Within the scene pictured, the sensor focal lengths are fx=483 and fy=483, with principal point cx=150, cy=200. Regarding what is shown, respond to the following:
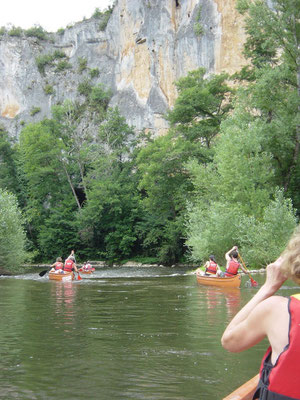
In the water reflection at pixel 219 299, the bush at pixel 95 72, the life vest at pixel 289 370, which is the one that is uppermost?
the bush at pixel 95 72

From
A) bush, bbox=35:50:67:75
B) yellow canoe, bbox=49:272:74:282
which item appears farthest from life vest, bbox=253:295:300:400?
bush, bbox=35:50:67:75

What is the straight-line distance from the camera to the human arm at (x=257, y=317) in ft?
6.65

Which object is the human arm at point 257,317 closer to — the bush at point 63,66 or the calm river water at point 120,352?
the calm river water at point 120,352

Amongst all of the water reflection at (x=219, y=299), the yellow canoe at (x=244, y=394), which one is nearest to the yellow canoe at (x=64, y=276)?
the water reflection at (x=219, y=299)

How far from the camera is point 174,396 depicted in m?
4.54

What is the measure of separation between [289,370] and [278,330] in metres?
0.16

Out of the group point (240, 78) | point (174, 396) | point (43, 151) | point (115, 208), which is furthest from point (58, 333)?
point (43, 151)

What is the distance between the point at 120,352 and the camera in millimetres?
6395

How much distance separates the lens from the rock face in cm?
4141

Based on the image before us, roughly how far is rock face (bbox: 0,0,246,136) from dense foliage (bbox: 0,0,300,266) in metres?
2.22

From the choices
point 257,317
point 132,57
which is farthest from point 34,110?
point 257,317

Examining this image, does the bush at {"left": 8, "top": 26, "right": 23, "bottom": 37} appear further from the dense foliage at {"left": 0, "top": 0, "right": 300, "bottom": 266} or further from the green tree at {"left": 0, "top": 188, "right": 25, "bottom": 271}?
the green tree at {"left": 0, "top": 188, "right": 25, "bottom": 271}

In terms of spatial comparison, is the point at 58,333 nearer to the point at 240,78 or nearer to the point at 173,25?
the point at 240,78

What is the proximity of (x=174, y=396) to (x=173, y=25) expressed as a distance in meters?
44.5
